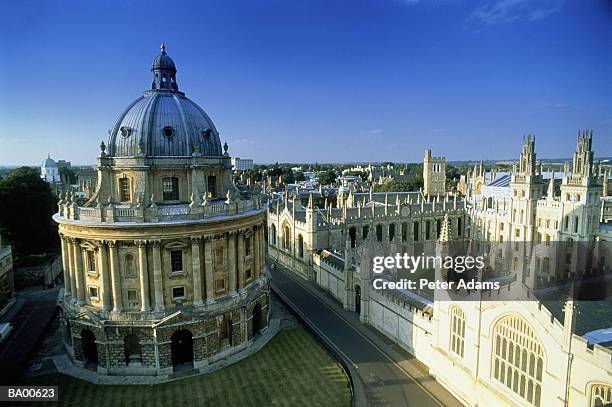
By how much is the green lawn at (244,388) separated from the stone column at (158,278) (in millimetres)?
5735

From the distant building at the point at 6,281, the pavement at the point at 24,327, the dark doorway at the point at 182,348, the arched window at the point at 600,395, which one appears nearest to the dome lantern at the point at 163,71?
the dark doorway at the point at 182,348

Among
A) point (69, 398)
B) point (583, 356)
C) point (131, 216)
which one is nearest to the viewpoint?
point (583, 356)

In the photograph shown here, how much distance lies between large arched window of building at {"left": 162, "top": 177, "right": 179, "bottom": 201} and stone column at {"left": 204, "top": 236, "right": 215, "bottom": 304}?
16.5 ft

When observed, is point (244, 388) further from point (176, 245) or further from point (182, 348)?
point (176, 245)

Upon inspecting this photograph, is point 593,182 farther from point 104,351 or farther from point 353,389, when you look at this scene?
point 104,351

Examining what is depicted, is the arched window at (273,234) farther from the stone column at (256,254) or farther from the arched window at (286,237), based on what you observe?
the stone column at (256,254)

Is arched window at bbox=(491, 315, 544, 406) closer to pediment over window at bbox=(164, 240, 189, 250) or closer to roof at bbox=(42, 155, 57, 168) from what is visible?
pediment over window at bbox=(164, 240, 189, 250)

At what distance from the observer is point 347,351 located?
30766mm

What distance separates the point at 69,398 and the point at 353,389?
19.4m

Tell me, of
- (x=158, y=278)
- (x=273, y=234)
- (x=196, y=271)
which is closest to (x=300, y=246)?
(x=273, y=234)

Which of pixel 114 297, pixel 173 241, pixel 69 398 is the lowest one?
pixel 69 398

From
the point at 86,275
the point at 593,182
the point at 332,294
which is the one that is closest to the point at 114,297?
the point at 86,275

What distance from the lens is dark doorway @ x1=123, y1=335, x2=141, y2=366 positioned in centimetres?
2855

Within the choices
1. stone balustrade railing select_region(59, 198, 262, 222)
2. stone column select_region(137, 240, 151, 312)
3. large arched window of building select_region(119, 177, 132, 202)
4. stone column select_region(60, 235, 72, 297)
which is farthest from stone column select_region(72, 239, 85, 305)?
stone column select_region(137, 240, 151, 312)
